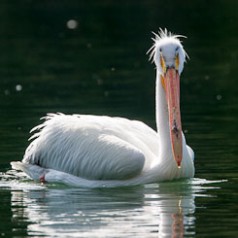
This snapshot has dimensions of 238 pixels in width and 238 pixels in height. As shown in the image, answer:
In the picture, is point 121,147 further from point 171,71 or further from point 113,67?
point 113,67

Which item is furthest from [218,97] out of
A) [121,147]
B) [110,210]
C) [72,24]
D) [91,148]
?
[72,24]

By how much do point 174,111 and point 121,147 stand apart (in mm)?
541

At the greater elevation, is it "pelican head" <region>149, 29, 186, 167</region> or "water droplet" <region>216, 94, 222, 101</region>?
"water droplet" <region>216, 94, 222, 101</region>

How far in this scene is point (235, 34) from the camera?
28734mm

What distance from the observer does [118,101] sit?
16.8 m

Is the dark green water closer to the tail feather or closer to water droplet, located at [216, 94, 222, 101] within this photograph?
water droplet, located at [216, 94, 222, 101]

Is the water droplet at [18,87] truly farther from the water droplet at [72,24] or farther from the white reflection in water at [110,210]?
the water droplet at [72,24]

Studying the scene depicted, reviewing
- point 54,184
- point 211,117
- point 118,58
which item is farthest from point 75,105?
point 118,58

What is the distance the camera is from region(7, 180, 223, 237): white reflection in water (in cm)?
918

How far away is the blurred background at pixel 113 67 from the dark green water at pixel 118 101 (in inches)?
0.8

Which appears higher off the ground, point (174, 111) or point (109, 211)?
point (174, 111)

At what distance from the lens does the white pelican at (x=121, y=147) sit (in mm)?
11023

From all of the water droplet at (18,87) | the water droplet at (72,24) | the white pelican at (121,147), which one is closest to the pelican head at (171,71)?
the white pelican at (121,147)

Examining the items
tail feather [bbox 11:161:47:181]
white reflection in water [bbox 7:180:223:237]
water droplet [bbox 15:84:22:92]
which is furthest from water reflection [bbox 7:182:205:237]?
water droplet [bbox 15:84:22:92]
